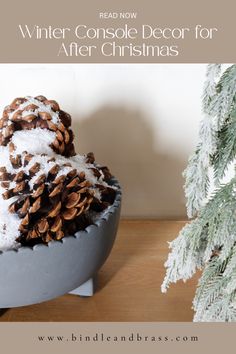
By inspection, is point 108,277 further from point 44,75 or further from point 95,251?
point 44,75

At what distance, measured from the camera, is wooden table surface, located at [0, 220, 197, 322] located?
605mm

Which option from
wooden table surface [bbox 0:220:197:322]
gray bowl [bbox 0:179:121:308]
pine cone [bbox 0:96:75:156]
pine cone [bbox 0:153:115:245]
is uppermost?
pine cone [bbox 0:96:75:156]

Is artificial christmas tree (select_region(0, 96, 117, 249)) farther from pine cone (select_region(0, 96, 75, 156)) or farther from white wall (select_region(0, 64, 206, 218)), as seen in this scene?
white wall (select_region(0, 64, 206, 218))

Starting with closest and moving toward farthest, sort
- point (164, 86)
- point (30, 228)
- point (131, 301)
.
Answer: point (30, 228) < point (131, 301) < point (164, 86)

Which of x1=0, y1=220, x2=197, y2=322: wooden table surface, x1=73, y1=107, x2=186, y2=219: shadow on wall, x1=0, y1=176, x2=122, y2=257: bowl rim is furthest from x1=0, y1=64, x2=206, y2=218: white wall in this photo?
x1=0, y1=176, x2=122, y2=257: bowl rim

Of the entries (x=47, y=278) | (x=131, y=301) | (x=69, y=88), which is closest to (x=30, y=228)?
(x=47, y=278)

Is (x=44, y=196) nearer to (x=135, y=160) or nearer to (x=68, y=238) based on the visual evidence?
(x=68, y=238)

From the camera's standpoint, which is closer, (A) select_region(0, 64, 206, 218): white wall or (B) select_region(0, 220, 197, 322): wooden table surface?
(B) select_region(0, 220, 197, 322): wooden table surface

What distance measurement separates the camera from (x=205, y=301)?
53 centimetres

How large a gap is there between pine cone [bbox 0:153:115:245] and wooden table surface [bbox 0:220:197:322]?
138mm

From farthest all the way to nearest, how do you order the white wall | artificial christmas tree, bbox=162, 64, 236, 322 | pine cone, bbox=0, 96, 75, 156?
1. the white wall
2. pine cone, bbox=0, 96, 75, 156
3. artificial christmas tree, bbox=162, 64, 236, 322

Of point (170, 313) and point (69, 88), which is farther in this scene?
point (69, 88)
